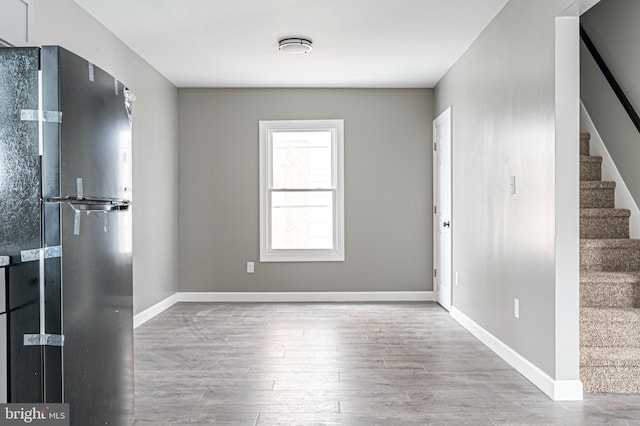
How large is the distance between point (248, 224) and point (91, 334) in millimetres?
4172

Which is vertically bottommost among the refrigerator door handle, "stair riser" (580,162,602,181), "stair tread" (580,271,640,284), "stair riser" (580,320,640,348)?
"stair riser" (580,320,640,348)

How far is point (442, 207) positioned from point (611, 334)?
9.53ft

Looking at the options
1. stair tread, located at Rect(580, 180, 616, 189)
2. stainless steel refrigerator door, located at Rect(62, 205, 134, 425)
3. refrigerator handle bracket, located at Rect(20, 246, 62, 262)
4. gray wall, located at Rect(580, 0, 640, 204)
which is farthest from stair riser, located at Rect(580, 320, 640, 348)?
refrigerator handle bracket, located at Rect(20, 246, 62, 262)

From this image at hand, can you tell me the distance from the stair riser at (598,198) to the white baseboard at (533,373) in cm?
128

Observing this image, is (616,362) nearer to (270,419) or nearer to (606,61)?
(270,419)

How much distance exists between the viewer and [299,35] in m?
4.52

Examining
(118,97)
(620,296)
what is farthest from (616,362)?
(118,97)

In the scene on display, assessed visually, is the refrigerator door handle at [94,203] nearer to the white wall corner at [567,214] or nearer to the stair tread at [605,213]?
the white wall corner at [567,214]

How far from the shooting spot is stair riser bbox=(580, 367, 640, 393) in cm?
308

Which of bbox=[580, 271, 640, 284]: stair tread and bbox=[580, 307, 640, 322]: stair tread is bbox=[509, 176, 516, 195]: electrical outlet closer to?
bbox=[580, 271, 640, 284]: stair tread

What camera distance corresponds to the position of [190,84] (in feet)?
20.6

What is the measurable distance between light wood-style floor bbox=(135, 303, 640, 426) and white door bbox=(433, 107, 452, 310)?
789 millimetres

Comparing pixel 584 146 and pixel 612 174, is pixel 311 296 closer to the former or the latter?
pixel 584 146

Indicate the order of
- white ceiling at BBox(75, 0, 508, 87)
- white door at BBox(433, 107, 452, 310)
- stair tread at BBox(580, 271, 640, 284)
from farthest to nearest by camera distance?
white door at BBox(433, 107, 452, 310) → white ceiling at BBox(75, 0, 508, 87) → stair tread at BBox(580, 271, 640, 284)
